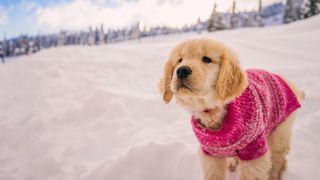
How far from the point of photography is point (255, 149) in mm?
3168

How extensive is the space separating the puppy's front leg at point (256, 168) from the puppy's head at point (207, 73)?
725 millimetres

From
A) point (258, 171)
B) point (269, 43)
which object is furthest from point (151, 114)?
point (269, 43)

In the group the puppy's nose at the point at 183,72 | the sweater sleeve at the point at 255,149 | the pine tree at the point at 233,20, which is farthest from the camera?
the pine tree at the point at 233,20

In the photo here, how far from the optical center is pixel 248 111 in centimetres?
310

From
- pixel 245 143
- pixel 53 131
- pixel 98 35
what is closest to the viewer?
pixel 245 143

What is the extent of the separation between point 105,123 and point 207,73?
351cm

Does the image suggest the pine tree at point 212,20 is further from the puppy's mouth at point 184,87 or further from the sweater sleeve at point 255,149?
the puppy's mouth at point 184,87

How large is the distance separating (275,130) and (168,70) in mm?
1418

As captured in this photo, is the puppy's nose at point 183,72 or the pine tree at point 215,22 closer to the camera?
the puppy's nose at point 183,72

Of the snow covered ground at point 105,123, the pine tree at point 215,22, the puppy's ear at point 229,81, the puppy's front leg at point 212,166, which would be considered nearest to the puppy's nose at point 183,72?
the puppy's ear at point 229,81

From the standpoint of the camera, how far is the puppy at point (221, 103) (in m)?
3.04

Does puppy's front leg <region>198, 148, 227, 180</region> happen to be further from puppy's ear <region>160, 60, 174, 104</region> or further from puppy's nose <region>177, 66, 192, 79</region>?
puppy's nose <region>177, 66, 192, 79</region>

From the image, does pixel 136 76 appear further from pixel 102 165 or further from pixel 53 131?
pixel 102 165

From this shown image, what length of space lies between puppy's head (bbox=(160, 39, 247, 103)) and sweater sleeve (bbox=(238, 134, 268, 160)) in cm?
52
